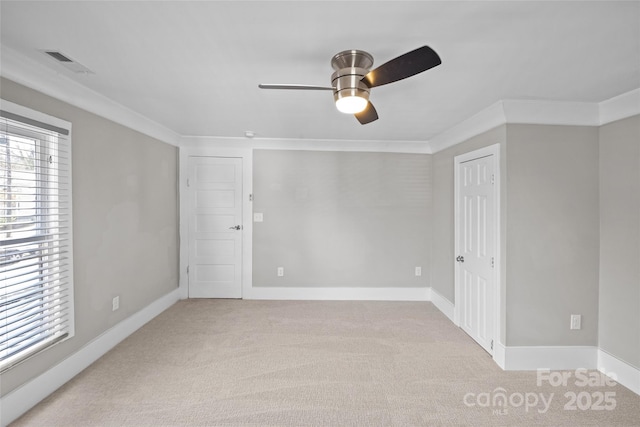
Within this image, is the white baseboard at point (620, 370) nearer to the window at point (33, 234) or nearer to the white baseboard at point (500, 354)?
the white baseboard at point (500, 354)

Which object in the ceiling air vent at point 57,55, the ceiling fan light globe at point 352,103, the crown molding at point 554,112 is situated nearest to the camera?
the ceiling fan light globe at point 352,103

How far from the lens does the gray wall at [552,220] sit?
2641mm

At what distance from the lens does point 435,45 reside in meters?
1.67

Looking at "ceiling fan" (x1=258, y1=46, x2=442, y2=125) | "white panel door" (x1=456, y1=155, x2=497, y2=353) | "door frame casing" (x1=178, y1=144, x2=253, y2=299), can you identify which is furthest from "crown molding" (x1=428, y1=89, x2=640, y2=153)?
"door frame casing" (x1=178, y1=144, x2=253, y2=299)

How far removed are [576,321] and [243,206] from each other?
151 inches

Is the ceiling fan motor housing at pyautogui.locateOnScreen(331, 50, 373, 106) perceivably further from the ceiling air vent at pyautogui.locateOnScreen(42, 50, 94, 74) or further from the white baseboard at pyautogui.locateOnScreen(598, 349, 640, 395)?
the white baseboard at pyautogui.locateOnScreen(598, 349, 640, 395)

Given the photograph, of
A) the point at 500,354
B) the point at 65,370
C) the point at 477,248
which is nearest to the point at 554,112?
the point at 477,248

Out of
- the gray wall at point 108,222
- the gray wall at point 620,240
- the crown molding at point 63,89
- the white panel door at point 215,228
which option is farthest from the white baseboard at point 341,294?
the crown molding at point 63,89

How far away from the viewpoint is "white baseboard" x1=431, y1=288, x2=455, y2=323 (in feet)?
12.3

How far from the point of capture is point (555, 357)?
2.67 m

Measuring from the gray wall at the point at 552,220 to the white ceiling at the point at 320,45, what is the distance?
405mm

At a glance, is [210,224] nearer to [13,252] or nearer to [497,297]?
[13,252]

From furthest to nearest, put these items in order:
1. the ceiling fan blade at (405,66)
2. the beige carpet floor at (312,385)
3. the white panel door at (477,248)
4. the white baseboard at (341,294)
Result: the white baseboard at (341,294) → the white panel door at (477,248) → the beige carpet floor at (312,385) → the ceiling fan blade at (405,66)

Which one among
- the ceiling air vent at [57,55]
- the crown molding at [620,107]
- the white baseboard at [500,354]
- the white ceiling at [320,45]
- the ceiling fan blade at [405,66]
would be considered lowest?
the white baseboard at [500,354]
